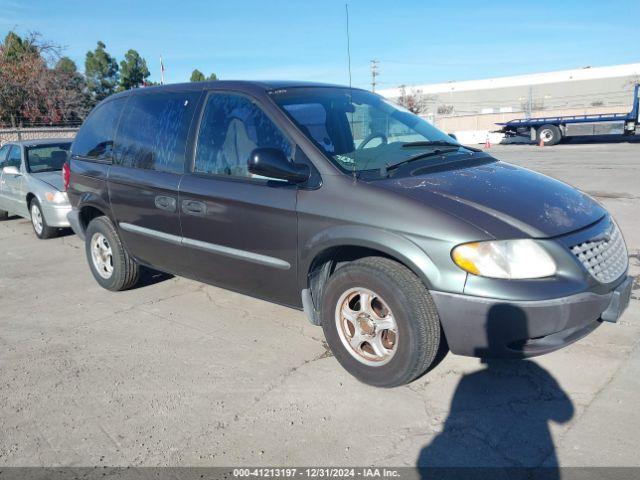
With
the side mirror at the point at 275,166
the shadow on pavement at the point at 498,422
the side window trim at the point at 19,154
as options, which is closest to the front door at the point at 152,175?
the side mirror at the point at 275,166

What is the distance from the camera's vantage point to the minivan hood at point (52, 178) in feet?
25.1

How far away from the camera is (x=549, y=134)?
24.6 m

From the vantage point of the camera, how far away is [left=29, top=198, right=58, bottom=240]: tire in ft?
25.7

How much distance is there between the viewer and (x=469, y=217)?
2859 millimetres

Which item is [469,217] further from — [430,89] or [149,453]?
[430,89]

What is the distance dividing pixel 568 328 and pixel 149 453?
230 centimetres

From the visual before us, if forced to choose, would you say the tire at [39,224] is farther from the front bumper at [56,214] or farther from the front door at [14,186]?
the front door at [14,186]

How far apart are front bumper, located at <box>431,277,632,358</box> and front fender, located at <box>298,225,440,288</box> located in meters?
0.14

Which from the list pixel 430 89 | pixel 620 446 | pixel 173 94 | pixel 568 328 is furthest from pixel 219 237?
pixel 430 89

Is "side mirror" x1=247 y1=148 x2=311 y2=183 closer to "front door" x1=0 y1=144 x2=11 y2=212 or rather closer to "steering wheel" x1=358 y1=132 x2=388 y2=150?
"steering wheel" x1=358 y1=132 x2=388 y2=150

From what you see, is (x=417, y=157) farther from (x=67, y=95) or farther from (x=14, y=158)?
(x=67, y=95)

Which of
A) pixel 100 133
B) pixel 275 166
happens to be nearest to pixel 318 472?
pixel 275 166

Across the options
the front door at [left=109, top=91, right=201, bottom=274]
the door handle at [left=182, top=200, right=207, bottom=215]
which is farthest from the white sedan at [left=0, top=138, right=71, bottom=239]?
the door handle at [left=182, top=200, right=207, bottom=215]

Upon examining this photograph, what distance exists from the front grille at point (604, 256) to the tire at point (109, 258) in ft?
12.9
